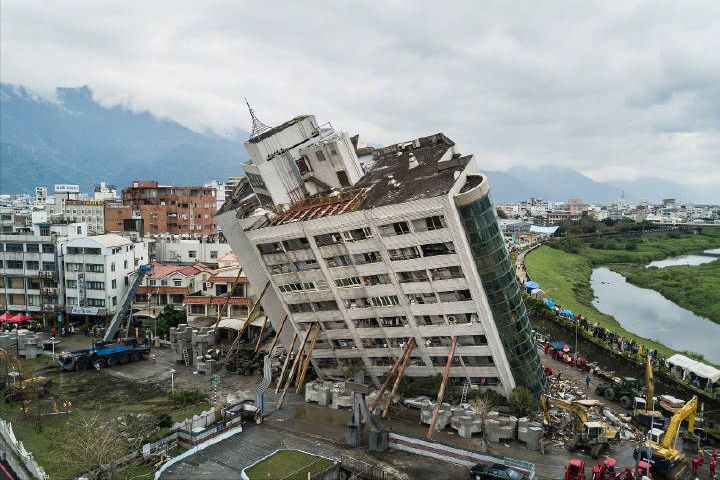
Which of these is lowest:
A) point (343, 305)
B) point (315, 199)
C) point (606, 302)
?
point (606, 302)

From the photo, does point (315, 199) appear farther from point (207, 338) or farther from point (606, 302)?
point (606, 302)

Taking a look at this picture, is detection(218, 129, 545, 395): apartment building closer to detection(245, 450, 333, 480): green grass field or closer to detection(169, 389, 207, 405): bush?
detection(169, 389, 207, 405): bush

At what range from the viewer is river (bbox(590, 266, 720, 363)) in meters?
83.8

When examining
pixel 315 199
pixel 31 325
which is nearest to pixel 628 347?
pixel 315 199

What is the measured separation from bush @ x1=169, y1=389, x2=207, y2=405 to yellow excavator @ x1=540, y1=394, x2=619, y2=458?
1164 inches

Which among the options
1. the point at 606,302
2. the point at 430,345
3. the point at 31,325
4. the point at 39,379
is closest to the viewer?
the point at 430,345

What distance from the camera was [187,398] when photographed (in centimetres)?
4578

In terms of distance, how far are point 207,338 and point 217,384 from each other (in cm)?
898

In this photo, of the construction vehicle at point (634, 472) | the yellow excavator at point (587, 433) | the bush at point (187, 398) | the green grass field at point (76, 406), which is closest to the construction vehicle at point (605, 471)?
the construction vehicle at point (634, 472)

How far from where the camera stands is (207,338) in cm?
5881

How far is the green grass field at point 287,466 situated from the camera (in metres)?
31.6

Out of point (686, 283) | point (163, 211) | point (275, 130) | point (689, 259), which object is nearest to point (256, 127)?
point (275, 130)

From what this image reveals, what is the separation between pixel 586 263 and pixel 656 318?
57.5 meters

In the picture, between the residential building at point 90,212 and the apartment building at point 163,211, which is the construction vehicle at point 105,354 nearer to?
the apartment building at point 163,211
